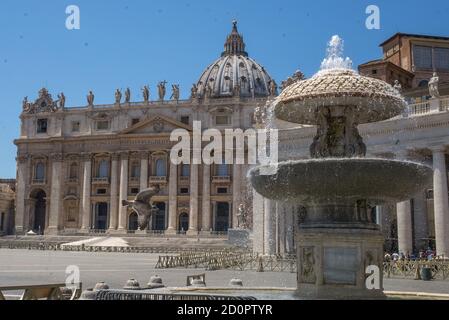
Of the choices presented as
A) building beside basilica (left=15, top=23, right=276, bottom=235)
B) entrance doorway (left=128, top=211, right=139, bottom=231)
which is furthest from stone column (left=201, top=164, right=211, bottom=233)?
entrance doorway (left=128, top=211, right=139, bottom=231)

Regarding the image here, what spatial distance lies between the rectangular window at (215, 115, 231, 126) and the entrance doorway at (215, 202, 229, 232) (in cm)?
994

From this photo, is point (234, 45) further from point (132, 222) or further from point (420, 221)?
point (420, 221)

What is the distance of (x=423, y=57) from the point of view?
54969mm

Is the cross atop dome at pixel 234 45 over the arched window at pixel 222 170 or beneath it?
over

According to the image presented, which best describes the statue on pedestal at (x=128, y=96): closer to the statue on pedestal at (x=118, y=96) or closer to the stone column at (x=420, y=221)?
the statue on pedestal at (x=118, y=96)

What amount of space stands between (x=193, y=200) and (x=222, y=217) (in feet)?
14.9

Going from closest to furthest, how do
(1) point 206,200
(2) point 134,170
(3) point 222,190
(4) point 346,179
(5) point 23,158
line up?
(4) point 346,179 → (1) point 206,200 → (3) point 222,190 → (2) point 134,170 → (5) point 23,158

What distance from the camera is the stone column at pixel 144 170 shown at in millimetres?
77438

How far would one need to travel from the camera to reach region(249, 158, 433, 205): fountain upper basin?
9.19 meters

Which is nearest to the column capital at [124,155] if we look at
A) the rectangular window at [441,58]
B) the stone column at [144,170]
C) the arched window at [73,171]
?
the stone column at [144,170]

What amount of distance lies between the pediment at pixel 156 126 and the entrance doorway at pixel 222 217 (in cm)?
1039

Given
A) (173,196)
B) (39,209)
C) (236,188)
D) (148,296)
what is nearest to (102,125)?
(173,196)

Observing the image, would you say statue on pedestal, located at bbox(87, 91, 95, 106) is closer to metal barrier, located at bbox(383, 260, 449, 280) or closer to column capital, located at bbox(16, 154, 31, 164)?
column capital, located at bbox(16, 154, 31, 164)
